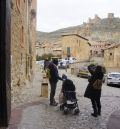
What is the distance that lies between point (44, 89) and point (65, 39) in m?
69.6

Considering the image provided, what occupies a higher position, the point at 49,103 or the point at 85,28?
the point at 85,28

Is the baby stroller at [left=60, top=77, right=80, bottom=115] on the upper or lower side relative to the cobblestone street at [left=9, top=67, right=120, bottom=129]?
upper

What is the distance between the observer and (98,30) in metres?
135

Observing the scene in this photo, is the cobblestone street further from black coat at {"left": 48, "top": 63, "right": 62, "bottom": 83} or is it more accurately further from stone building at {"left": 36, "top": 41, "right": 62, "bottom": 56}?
stone building at {"left": 36, "top": 41, "right": 62, "bottom": 56}

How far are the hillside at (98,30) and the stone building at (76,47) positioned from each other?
3304 centimetres

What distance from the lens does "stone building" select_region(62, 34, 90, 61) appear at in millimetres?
86188

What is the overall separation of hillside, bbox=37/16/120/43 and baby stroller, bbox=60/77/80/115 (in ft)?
352

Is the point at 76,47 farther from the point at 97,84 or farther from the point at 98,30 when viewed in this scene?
the point at 97,84

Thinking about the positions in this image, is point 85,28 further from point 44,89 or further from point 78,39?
point 44,89

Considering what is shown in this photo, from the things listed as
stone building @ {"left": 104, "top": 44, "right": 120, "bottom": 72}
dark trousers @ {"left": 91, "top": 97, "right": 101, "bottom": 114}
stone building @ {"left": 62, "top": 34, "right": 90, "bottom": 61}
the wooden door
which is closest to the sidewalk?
dark trousers @ {"left": 91, "top": 97, "right": 101, "bottom": 114}

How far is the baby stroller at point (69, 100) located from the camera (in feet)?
44.0

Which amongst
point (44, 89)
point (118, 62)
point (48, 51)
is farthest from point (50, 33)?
point (44, 89)
